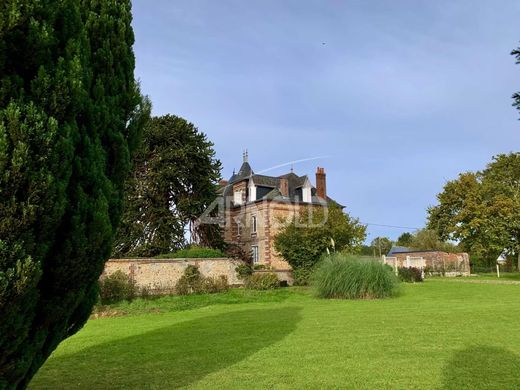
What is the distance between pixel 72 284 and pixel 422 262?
153 ft

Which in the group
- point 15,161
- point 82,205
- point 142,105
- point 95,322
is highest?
point 142,105

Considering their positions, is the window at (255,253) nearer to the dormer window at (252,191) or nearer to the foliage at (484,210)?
the dormer window at (252,191)

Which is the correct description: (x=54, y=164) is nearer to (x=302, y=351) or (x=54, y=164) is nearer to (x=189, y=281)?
(x=302, y=351)

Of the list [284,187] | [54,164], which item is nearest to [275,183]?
[284,187]

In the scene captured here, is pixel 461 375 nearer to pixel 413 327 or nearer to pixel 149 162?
pixel 413 327

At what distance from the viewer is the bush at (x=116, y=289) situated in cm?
1889

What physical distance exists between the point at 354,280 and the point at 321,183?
21660 millimetres

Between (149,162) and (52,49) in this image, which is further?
(149,162)

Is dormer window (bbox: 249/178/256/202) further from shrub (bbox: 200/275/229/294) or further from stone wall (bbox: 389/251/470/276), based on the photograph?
stone wall (bbox: 389/251/470/276)

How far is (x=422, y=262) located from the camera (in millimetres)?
46562

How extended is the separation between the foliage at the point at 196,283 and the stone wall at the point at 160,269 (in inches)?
15.9

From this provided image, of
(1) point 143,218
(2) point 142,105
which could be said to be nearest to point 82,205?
(2) point 142,105

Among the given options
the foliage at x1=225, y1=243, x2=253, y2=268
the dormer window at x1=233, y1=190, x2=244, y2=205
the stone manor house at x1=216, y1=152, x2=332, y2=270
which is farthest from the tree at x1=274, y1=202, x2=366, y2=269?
the dormer window at x1=233, y1=190, x2=244, y2=205

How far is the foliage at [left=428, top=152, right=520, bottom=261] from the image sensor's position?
34.2 m
